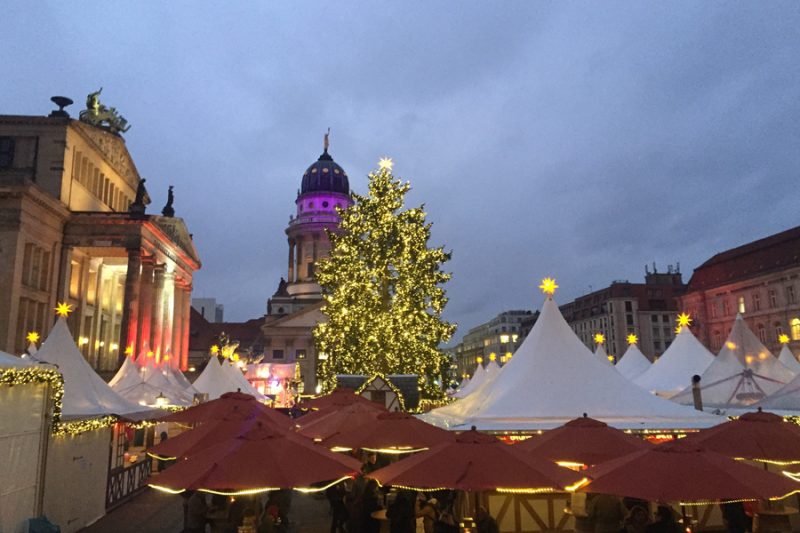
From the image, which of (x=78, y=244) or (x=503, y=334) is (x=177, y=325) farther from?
(x=503, y=334)

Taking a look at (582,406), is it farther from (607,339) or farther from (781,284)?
(607,339)

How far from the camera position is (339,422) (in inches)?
615

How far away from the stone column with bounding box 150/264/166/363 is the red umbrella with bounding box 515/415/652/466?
45454mm

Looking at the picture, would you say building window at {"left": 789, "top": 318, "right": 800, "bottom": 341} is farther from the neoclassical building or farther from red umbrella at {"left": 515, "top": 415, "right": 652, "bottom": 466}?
red umbrella at {"left": 515, "top": 415, "right": 652, "bottom": 466}

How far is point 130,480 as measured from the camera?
18984 mm

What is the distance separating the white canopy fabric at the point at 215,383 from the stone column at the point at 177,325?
2856 cm

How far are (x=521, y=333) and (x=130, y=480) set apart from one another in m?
125

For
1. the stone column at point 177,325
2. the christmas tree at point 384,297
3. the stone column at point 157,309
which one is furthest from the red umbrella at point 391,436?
the stone column at point 177,325

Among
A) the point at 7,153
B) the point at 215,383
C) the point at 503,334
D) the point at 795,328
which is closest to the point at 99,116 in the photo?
the point at 7,153

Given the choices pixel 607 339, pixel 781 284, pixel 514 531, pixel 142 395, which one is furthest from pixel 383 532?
pixel 607 339

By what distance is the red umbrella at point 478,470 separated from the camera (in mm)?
8133

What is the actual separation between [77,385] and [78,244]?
3048cm

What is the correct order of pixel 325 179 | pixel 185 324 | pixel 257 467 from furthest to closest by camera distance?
pixel 325 179, pixel 185 324, pixel 257 467

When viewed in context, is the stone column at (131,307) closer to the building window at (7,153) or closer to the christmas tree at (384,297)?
the building window at (7,153)
